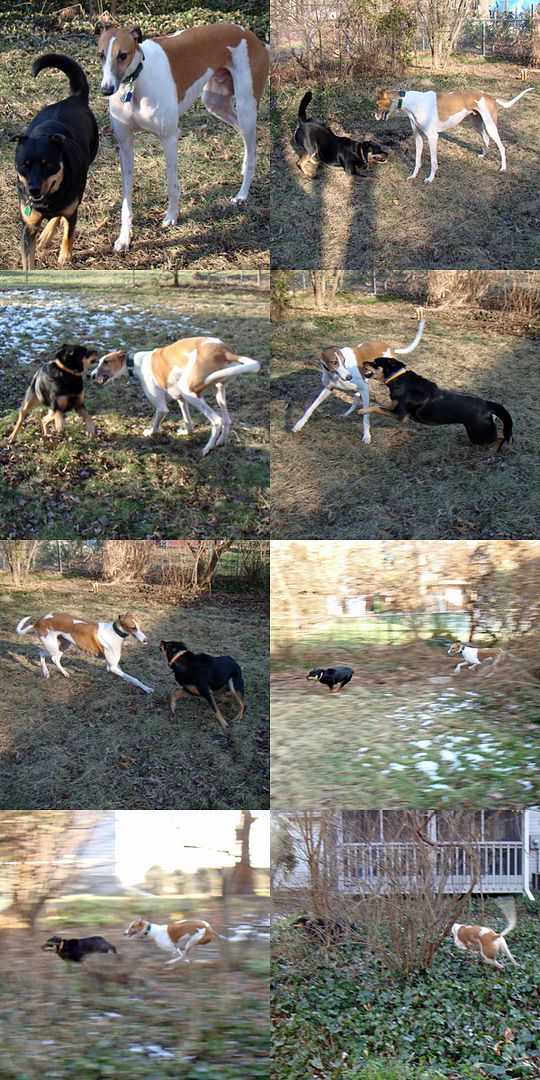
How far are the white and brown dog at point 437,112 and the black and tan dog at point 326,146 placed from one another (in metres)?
0.21

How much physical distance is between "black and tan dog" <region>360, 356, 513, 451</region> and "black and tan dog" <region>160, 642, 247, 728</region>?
4.73ft

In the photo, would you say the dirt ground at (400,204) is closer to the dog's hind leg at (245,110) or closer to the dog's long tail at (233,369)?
the dog's hind leg at (245,110)

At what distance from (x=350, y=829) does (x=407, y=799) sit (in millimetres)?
310

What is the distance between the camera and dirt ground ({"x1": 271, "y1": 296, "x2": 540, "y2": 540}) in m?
4.23

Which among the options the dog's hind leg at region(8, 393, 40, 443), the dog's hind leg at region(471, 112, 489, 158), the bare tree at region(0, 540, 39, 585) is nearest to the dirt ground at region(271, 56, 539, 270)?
the dog's hind leg at region(471, 112, 489, 158)

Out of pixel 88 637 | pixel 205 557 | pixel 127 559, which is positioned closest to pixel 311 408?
pixel 205 557

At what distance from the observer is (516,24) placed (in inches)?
197

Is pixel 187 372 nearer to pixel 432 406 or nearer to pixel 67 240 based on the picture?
pixel 67 240

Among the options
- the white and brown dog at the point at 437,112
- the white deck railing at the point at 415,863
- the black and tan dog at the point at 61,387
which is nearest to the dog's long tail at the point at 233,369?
the black and tan dog at the point at 61,387

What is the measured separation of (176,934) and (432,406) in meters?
2.83

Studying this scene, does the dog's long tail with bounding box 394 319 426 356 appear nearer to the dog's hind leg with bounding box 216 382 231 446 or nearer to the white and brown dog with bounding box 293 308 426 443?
the white and brown dog with bounding box 293 308 426 443

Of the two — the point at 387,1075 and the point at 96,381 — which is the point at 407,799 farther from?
the point at 96,381

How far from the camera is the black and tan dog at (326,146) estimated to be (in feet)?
15.6

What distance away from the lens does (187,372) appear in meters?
3.95
